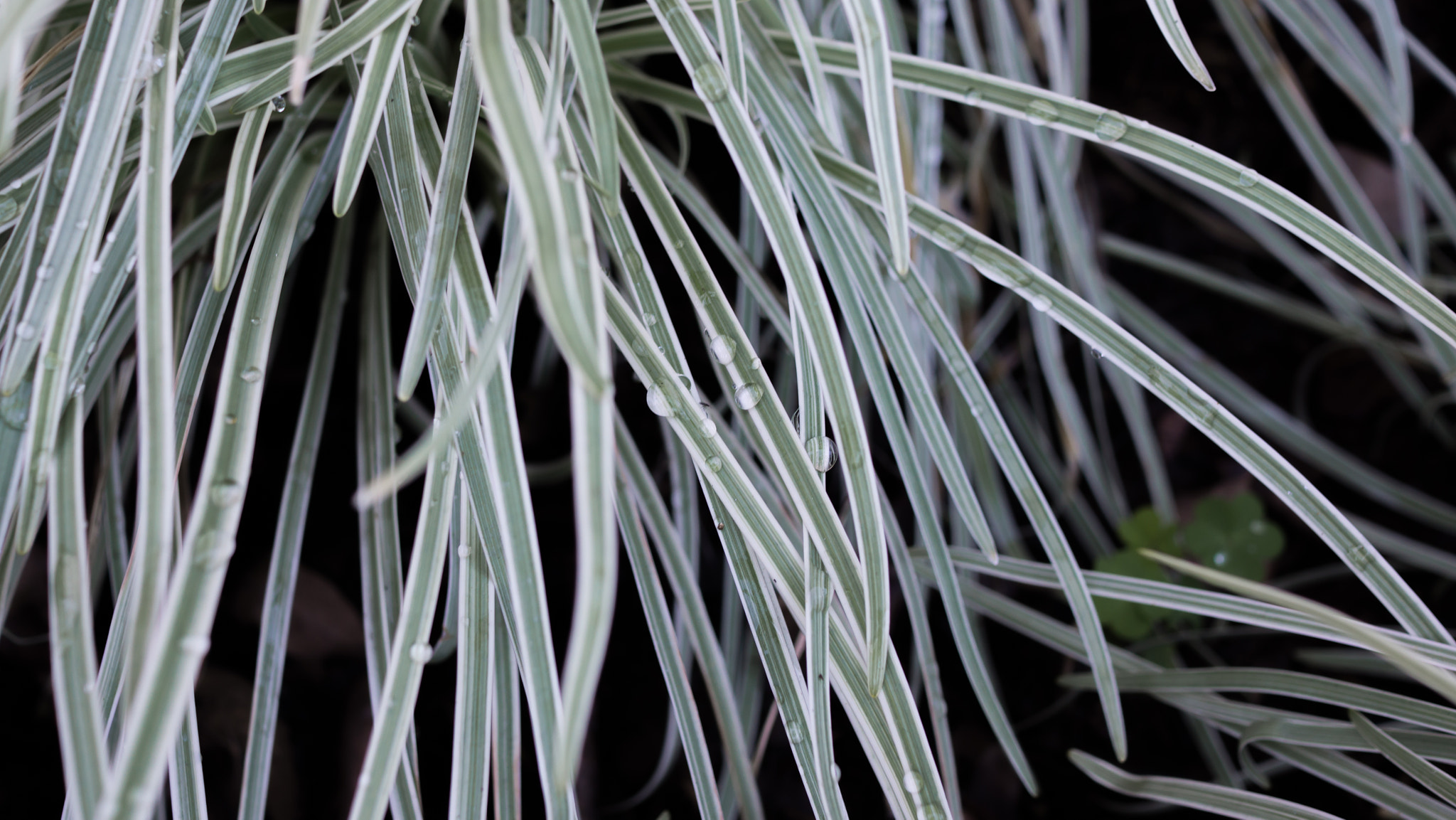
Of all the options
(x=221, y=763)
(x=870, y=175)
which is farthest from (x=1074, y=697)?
(x=221, y=763)

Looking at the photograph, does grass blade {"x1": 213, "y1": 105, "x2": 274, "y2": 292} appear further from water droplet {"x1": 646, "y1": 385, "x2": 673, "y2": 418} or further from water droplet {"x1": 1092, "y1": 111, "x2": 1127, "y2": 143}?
water droplet {"x1": 1092, "y1": 111, "x2": 1127, "y2": 143}

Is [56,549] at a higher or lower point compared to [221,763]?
higher

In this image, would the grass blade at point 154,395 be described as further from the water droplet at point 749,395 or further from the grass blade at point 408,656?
the water droplet at point 749,395

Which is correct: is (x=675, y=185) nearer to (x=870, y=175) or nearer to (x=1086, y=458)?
(x=870, y=175)

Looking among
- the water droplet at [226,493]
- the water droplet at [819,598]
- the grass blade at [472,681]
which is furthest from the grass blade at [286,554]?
the water droplet at [819,598]

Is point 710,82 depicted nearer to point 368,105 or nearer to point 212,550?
point 368,105

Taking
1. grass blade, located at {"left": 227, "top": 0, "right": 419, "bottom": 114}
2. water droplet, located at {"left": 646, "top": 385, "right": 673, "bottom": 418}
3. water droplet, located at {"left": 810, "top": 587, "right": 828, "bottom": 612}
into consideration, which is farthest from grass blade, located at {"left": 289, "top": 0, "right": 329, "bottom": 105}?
water droplet, located at {"left": 810, "top": 587, "right": 828, "bottom": 612}
